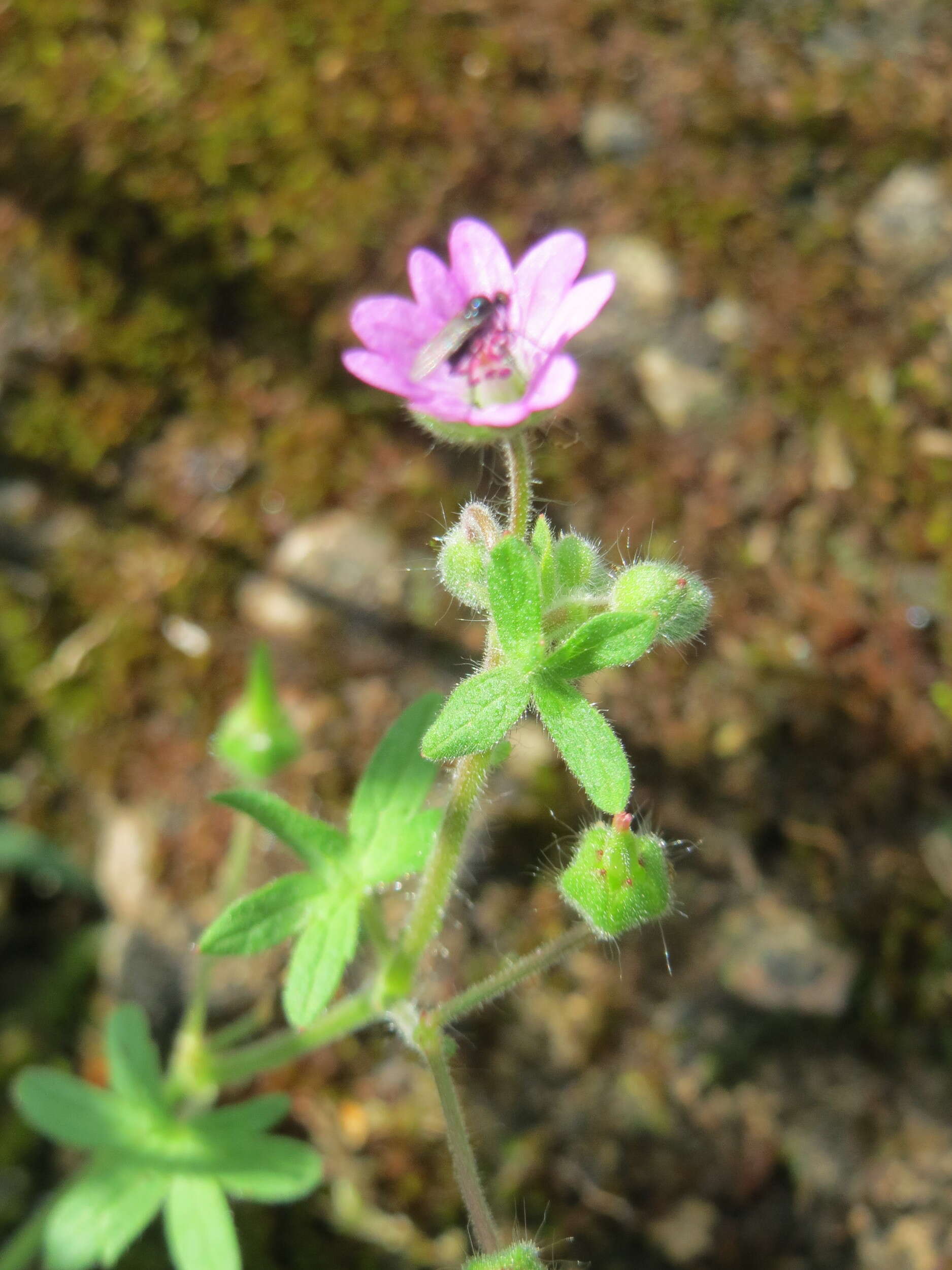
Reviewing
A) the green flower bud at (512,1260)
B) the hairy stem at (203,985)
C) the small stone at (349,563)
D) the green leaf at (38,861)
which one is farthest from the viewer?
the small stone at (349,563)

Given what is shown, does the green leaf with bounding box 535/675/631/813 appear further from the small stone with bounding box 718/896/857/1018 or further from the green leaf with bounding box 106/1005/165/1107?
the green leaf with bounding box 106/1005/165/1107

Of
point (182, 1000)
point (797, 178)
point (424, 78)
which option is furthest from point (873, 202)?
point (182, 1000)

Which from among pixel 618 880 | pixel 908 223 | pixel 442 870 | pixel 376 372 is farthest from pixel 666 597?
pixel 908 223

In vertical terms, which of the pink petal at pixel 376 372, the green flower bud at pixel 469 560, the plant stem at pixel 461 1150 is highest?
the pink petal at pixel 376 372

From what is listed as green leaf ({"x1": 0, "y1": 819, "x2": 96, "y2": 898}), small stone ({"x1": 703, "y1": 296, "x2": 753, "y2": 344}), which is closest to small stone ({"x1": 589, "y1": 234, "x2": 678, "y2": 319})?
small stone ({"x1": 703, "y1": 296, "x2": 753, "y2": 344})

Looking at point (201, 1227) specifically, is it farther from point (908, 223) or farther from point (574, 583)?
point (908, 223)

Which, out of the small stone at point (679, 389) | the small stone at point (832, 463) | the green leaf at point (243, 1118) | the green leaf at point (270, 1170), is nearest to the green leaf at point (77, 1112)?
the green leaf at point (243, 1118)

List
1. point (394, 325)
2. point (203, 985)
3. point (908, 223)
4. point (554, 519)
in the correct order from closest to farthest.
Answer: point (394, 325), point (203, 985), point (554, 519), point (908, 223)

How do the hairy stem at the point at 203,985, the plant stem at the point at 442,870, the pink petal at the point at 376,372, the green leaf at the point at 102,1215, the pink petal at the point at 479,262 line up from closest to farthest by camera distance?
the pink petal at the point at 376,372, the plant stem at the point at 442,870, the pink petal at the point at 479,262, the green leaf at the point at 102,1215, the hairy stem at the point at 203,985

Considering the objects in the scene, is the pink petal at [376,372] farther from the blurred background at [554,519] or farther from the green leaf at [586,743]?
the blurred background at [554,519]
